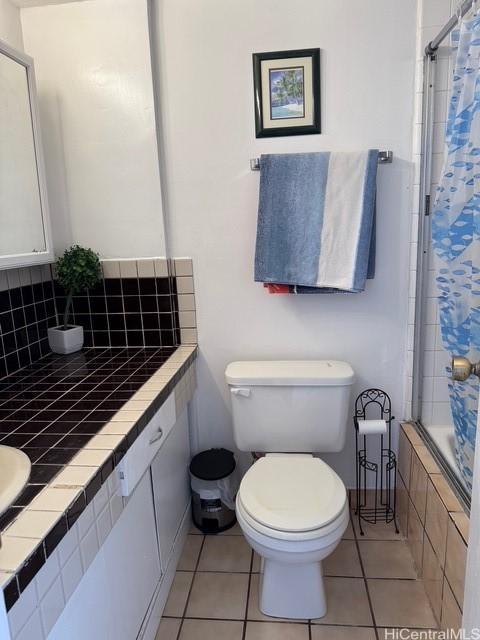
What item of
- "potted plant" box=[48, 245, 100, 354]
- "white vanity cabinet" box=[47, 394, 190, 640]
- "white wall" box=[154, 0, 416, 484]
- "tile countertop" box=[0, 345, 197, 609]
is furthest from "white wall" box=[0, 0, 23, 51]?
"white vanity cabinet" box=[47, 394, 190, 640]

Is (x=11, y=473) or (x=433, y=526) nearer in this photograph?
(x=11, y=473)

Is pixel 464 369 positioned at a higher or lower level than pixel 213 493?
higher

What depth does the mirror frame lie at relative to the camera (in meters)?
1.46

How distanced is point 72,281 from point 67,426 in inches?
30.1

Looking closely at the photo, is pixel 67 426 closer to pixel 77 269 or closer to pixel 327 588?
pixel 77 269

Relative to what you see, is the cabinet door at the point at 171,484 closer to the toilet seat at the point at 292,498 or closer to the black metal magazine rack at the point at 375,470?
the toilet seat at the point at 292,498

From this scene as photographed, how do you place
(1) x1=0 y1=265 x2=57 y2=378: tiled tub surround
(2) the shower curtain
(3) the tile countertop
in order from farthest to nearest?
(1) x1=0 y1=265 x2=57 y2=378: tiled tub surround < (2) the shower curtain < (3) the tile countertop

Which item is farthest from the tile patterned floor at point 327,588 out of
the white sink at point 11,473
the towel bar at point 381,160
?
the towel bar at point 381,160

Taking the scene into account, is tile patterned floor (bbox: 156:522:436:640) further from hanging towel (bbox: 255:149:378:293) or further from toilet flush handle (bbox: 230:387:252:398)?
hanging towel (bbox: 255:149:378:293)

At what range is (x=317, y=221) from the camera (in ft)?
5.70

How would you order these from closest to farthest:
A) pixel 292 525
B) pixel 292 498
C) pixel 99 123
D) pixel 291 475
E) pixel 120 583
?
pixel 120 583
pixel 292 525
pixel 292 498
pixel 291 475
pixel 99 123

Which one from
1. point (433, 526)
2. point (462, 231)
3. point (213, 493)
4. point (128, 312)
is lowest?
point (213, 493)

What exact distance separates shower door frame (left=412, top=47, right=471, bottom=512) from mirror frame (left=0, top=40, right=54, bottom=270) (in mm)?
1431

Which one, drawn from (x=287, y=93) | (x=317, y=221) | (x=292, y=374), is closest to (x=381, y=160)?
(x=317, y=221)
